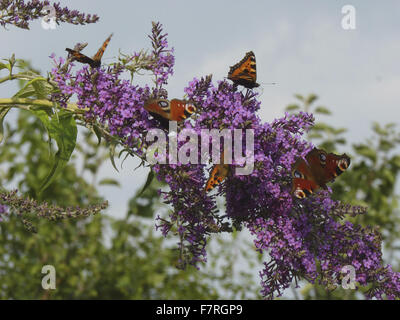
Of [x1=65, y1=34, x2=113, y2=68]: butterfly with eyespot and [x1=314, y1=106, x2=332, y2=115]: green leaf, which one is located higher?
[x1=314, y1=106, x2=332, y2=115]: green leaf

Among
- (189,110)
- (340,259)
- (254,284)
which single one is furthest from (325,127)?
(189,110)

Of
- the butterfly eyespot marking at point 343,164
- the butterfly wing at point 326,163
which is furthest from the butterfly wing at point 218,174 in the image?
the butterfly eyespot marking at point 343,164

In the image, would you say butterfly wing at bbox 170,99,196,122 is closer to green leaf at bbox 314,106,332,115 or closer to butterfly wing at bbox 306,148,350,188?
butterfly wing at bbox 306,148,350,188

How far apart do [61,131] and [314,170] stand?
5.01ft

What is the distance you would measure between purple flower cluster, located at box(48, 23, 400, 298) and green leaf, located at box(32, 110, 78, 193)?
0.10 meters

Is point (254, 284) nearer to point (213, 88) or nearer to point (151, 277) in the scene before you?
point (151, 277)

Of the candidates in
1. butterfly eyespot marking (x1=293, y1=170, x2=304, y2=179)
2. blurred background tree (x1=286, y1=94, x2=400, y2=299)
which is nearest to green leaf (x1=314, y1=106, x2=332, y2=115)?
blurred background tree (x1=286, y1=94, x2=400, y2=299)

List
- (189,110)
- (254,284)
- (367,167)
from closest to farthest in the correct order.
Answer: (189,110)
(254,284)
(367,167)

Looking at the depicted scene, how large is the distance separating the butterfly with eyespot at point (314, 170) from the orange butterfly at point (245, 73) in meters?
0.57

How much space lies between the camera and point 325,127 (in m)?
7.96

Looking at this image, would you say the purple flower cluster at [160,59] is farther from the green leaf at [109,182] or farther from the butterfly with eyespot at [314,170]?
the green leaf at [109,182]

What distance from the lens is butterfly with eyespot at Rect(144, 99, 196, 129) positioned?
3.01 meters

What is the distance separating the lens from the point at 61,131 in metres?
3.27

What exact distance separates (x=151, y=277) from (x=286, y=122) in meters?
4.60
